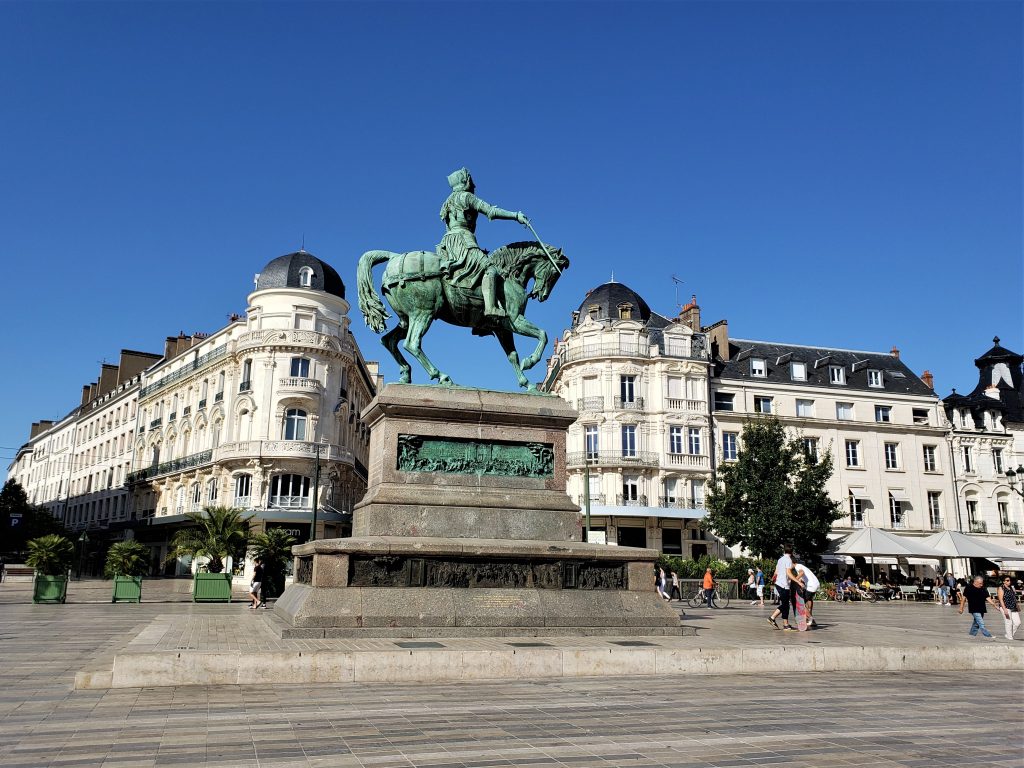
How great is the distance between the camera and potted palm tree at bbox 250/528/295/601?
83.0 feet

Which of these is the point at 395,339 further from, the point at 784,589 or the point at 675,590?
the point at 675,590

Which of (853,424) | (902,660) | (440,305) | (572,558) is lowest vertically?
(902,660)

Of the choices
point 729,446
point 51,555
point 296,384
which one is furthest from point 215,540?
point 729,446

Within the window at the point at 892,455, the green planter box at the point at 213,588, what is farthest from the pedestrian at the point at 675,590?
the window at the point at 892,455

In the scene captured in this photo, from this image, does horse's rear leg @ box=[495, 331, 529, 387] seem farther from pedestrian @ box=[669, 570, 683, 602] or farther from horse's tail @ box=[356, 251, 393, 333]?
pedestrian @ box=[669, 570, 683, 602]

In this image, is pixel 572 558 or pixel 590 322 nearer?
pixel 572 558

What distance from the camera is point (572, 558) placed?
11297 millimetres

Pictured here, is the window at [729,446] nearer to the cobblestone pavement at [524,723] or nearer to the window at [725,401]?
the window at [725,401]

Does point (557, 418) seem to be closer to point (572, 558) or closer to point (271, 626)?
point (572, 558)

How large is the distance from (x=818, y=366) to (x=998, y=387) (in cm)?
1644

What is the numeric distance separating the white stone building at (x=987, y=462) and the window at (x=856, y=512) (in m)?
7.83

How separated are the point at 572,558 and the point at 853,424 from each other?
47.6m

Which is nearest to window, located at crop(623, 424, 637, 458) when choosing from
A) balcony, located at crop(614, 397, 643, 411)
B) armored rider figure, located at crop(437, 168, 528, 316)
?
balcony, located at crop(614, 397, 643, 411)

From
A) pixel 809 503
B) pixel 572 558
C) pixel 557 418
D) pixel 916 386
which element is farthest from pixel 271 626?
pixel 916 386
